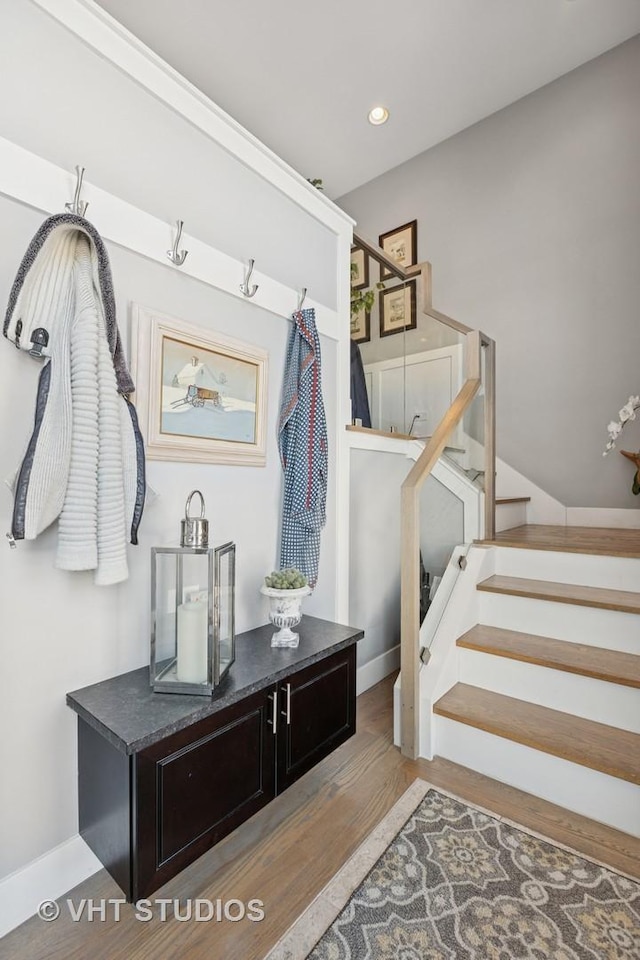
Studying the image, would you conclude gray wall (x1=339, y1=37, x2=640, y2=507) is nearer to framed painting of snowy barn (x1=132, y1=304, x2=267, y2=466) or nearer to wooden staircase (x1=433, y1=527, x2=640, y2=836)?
wooden staircase (x1=433, y1=527, x2=640, y2=836)

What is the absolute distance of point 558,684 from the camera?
1773mm

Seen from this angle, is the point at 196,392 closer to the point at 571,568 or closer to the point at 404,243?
the point at 571,568

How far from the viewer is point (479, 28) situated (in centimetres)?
278

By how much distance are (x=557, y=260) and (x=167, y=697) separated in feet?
12.1

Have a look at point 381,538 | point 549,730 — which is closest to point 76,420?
point 381,538

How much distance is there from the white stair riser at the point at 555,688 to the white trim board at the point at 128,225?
175cm

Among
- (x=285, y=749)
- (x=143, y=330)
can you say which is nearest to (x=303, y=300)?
(x=143, y=330)

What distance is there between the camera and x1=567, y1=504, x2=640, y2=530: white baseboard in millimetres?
2961

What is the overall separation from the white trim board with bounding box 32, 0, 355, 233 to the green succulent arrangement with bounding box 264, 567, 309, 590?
1.59 metres

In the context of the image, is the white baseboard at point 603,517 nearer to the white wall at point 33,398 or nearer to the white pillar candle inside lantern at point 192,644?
the white wall at point 33,398

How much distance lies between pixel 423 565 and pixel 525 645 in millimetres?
554

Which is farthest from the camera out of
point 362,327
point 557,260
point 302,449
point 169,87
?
point 557,260

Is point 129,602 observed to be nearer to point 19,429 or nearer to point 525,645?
point 19,429

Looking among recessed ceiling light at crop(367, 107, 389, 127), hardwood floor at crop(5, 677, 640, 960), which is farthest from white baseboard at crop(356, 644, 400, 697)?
recessed ceiling light at crop(367, 107, 389, 127)
